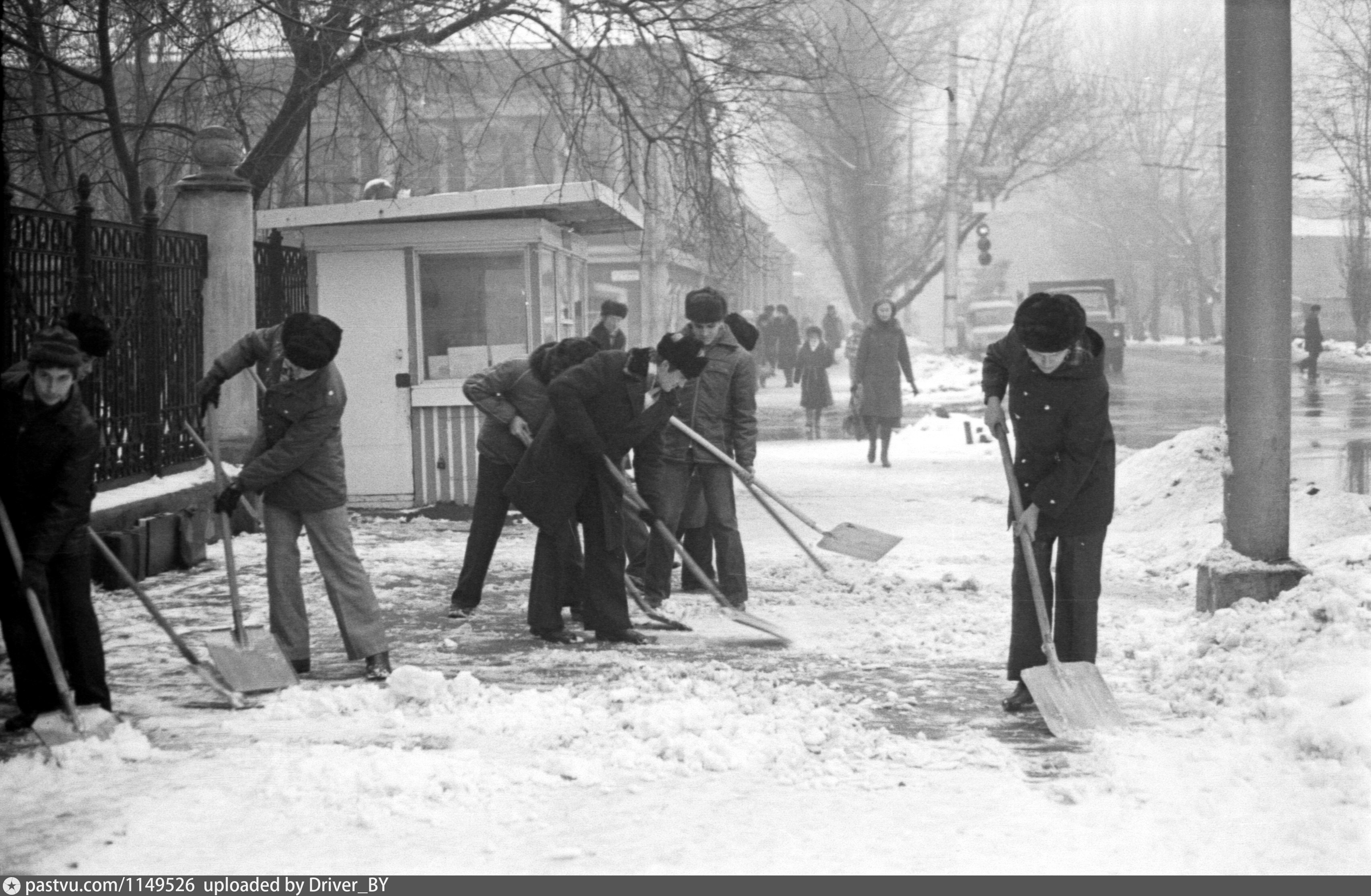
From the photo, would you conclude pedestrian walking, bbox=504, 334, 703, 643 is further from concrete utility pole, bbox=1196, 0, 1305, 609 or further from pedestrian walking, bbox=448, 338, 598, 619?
concrete utility pole, bbox=1196, 0, 1305, 609

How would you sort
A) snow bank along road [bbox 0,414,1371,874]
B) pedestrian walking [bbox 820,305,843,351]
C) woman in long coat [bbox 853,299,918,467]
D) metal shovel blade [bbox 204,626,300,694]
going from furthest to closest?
1. pedestrian walking [bbox 820,305,843,351]
2. woman in long coat [bbox 853,299,918,467]
3. metal shovel blade [bbox 204,626,300,694]
4. snow bank along road [bbox 0,414,1371,874]

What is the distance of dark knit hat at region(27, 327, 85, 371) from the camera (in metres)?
5.51

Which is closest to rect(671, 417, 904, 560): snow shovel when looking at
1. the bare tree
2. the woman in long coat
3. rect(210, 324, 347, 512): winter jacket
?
rect(210, 324, 347, 512): winter jacket

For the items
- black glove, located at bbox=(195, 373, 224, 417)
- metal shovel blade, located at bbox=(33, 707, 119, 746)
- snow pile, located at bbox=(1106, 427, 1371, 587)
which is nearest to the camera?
metal shovel blade, located at bbox=(33, 707, 119, 746)

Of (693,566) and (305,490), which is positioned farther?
(693,566)

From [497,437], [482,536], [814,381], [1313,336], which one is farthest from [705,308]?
[1313,336]

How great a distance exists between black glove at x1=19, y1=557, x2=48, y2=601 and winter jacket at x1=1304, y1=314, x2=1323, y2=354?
29.4 metres

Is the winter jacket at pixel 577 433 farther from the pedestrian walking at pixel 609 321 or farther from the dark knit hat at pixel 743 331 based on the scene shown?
the pedestrian walking at pixel 609 321

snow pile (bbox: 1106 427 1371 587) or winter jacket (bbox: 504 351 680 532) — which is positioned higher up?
winter jacket (bbox: 504 351 680 532)

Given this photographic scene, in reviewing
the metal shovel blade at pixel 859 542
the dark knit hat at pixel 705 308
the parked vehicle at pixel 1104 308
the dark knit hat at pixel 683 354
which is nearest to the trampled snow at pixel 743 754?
the metal shovel blade at pixel 859 542

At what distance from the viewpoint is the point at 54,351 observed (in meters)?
5.53

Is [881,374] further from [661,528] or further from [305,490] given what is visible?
[305,490]

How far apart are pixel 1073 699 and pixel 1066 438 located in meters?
0.95
